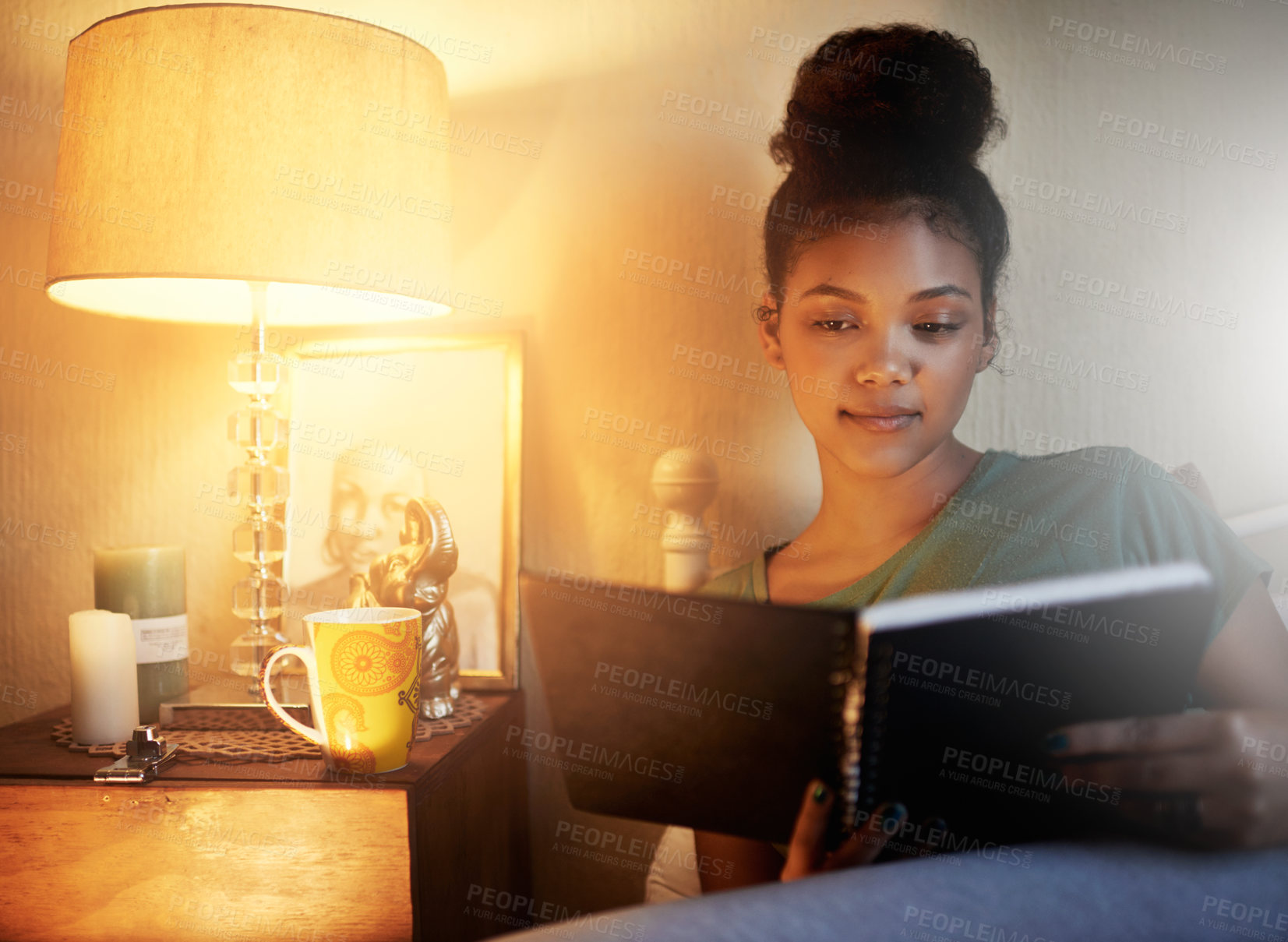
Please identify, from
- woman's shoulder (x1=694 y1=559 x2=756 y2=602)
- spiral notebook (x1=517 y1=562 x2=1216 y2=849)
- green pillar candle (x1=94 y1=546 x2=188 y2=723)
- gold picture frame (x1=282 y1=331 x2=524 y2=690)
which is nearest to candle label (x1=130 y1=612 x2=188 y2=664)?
green pillar candle (x1=94 y1=546 x2=188 y2=723)

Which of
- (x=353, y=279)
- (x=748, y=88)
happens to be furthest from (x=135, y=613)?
(x=748, y=88)

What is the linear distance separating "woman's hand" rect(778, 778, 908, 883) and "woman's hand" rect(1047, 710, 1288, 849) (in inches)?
6.6

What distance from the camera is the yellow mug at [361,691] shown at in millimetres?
834

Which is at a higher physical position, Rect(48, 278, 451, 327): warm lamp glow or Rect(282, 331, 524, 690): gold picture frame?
Rect(48, 278, 451, 327): warm lamp glow

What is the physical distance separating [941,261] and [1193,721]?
539 mm

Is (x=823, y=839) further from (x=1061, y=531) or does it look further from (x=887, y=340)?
(x=887, y=340)

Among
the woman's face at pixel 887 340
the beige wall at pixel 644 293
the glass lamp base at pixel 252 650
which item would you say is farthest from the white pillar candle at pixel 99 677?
the woman's face at pixel 887 340

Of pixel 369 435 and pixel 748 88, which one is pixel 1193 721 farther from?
pixel 369 435

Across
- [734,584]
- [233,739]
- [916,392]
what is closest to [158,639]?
[233,739]

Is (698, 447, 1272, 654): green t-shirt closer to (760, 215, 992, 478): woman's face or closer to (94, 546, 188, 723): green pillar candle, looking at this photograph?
(760, 215, 992, 478): woman's face

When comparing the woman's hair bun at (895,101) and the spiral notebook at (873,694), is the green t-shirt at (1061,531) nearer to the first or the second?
the spiral notebook at (873,694)

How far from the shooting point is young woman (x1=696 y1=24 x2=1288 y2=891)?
94 centimetres

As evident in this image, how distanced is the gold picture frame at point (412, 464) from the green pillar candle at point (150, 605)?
189 millimetres

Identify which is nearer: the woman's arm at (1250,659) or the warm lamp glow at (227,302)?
the woman's arm at (1250,659)
